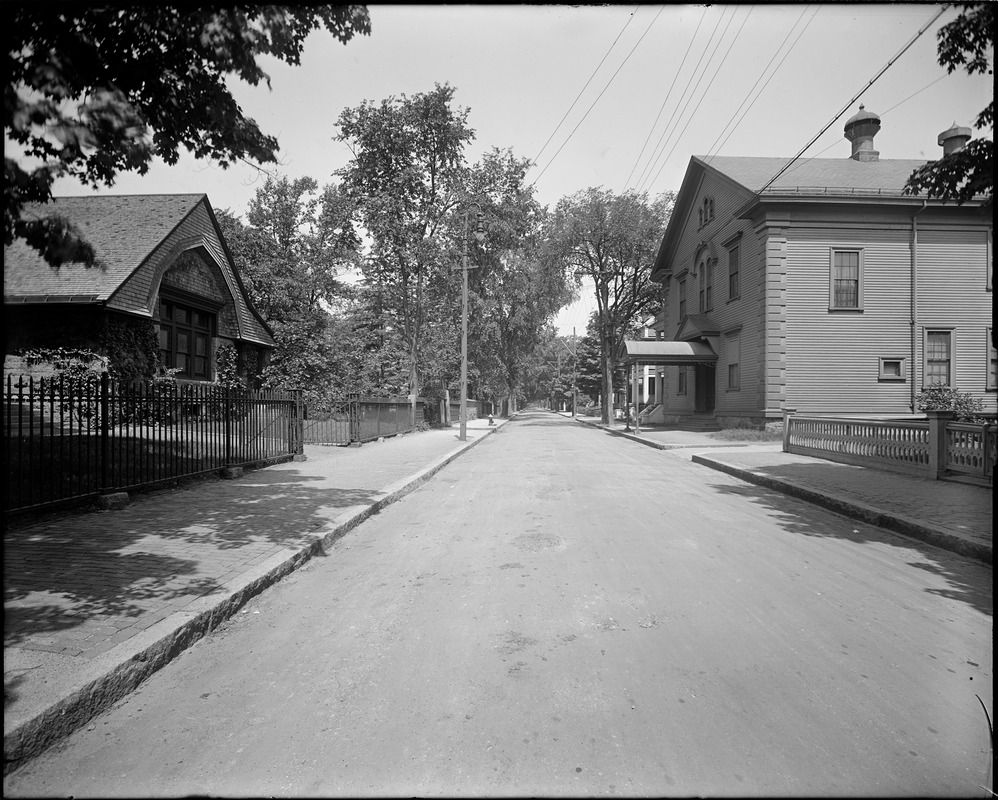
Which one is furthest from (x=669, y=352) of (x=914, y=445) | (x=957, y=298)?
(x=914, y=445)

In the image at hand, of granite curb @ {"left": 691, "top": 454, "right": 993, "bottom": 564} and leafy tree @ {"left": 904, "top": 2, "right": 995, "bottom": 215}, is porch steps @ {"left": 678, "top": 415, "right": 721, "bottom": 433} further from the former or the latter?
leafy tree @ {"left": 904, "top": 2, "right": 995, "bottom": 215}

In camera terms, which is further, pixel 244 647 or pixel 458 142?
pixel 458 142

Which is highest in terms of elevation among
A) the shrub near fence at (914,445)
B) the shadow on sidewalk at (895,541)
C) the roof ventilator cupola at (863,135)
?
the roof ventilator cupola at (863,135)

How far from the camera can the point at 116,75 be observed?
388 cm

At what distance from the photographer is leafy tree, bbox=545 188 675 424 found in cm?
3512

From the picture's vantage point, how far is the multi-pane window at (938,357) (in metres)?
22.0

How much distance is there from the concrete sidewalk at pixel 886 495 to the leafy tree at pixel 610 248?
873 inches

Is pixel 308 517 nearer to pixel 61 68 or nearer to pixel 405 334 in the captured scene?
pixel 61 68

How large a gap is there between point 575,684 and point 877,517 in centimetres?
608

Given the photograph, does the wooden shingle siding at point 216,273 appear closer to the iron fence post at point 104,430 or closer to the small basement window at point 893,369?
the iron fence post at point 104,430

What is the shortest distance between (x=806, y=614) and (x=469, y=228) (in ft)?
84.9

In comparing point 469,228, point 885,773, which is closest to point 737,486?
point 885,773

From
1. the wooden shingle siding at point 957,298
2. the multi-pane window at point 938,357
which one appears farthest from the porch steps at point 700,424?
the multi-pane window at point 938,357

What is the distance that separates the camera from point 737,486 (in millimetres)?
10609
